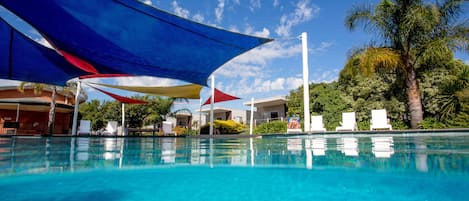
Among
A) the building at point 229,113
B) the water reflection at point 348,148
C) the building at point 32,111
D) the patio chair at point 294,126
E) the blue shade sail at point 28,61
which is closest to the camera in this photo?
the water reflection at point 348,148

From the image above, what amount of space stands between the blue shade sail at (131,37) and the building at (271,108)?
1530cm

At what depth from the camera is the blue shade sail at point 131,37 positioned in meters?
3.76

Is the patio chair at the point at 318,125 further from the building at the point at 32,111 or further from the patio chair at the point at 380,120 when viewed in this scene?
the building at the point at 32,111

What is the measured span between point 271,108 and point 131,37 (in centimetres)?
1925

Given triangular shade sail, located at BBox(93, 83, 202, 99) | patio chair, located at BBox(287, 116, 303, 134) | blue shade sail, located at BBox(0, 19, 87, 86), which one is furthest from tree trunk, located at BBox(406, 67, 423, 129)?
blue shade sail, located at BBox(0, 19, 87, 86)

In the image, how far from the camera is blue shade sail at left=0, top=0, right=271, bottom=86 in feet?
12.3

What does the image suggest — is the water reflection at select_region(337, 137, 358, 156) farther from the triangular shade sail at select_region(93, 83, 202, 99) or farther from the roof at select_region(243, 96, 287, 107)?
the roof at select_region(243, 96, 287, 107)

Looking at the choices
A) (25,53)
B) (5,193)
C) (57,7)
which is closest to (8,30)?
(25,53)

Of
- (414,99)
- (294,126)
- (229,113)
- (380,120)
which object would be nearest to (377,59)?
(414,99)

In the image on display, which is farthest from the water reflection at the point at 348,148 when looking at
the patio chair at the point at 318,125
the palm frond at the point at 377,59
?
the palm frond at the point at 377,59

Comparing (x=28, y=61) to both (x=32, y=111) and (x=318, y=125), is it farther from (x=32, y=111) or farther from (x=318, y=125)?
(x=32, y=111)

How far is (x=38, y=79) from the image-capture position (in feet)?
22.1

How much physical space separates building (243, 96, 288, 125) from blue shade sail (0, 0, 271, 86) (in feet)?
50.2

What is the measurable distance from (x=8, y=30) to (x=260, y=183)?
493 centimetres
